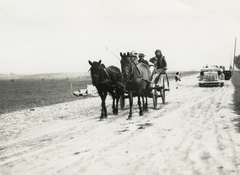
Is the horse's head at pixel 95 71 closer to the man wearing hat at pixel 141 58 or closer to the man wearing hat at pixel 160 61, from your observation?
the man wearing hat at pixel 141 58

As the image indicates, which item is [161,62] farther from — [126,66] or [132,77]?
[126,66]

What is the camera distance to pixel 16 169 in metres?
5.13

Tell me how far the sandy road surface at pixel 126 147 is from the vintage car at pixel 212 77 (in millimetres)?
16186

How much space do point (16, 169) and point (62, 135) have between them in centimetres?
267

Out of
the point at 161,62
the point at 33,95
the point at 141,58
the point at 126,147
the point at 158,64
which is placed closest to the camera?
the point at 126,147

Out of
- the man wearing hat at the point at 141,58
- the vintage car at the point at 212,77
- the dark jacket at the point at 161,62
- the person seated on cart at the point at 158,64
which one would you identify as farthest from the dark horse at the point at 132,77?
the vintage car at the point at 212,77

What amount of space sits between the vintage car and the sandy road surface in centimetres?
1619

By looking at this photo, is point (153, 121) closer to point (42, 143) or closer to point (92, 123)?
point (92, 123)

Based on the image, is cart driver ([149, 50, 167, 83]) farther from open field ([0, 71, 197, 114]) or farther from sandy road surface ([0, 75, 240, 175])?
open field ([0, 71, 197, 114])

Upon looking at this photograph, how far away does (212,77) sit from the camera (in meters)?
25.5

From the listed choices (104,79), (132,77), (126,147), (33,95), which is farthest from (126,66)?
(33,95)

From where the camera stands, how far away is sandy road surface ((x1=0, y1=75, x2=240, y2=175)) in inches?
194

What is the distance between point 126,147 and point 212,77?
69.9ft

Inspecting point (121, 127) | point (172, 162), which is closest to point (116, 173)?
point (172, 162)
